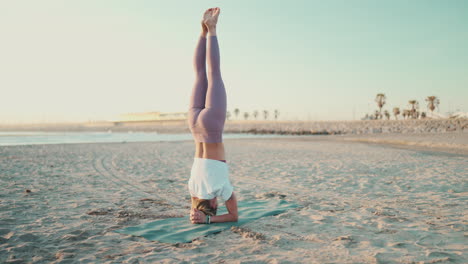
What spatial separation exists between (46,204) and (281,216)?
14.1ft

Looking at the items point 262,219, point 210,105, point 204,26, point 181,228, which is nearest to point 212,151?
point 210,105

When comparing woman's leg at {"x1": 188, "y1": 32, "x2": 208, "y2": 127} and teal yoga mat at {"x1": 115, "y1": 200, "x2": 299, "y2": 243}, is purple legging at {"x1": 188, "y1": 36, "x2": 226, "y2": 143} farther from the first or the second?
teal yoga mat at {"x1": 115, "y1": 200, "x2": 299, "y2": 243}

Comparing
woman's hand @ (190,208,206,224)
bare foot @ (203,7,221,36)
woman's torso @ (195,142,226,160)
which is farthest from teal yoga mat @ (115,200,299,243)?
bare foot @ (203,7,221,36)

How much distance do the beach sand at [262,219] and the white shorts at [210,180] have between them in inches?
21.7

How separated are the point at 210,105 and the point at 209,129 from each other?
1.10 feet

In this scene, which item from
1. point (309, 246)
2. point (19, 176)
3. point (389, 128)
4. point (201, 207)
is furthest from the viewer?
point (389, 128)

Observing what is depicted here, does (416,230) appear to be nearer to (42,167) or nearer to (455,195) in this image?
(455,195)

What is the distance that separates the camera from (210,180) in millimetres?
4289

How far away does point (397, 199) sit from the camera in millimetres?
6082

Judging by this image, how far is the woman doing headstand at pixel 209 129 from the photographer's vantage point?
14.1ft

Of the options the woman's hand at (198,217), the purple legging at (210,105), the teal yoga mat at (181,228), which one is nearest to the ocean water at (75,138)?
the teal yoga mat at (181,228)

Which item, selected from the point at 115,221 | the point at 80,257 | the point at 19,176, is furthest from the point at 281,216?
the point at 19,176

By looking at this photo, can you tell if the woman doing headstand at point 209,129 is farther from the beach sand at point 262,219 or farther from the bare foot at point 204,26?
the beach sand at point 262,219

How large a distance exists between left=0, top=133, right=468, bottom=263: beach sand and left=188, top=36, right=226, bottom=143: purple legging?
1.40 meters
